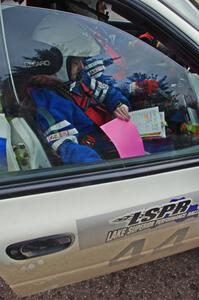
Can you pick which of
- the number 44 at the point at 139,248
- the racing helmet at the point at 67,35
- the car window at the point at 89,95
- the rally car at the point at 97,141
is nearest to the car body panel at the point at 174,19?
the rally car at the point at 97,141

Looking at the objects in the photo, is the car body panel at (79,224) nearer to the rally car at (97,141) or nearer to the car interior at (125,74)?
the rally car at (97,141)

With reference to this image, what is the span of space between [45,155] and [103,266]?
531 mm

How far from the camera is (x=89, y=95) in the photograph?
1.79 m

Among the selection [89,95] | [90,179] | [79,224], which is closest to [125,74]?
[89,95]

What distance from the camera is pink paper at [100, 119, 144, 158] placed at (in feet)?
4.74

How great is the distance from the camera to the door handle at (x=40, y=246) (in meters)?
1.20

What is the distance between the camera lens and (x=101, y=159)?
54.5 inches

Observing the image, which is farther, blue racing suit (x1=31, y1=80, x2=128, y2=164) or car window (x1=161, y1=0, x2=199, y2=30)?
blue racing suit (x1=31, y1=80, x2=128, y2=164)

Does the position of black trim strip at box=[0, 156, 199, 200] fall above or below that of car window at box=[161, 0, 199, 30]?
below

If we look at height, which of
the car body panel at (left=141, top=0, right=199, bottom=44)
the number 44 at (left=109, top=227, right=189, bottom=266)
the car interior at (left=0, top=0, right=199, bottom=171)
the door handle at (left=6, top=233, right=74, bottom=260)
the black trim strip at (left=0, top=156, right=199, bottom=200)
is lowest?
the number 44 at (left=109, top=227, right=189, bottom=266)

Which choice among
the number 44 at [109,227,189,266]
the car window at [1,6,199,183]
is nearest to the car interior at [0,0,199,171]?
the car window at [1,6,199,183]

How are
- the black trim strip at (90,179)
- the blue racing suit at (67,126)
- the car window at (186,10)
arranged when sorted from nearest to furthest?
1. the black trim strip at (90,179)
2. the car window at (186,10)
3. the blue racing suit at (67,126)

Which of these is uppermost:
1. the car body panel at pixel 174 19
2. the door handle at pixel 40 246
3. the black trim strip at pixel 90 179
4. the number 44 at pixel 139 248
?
the car body panel at pixel 174 19

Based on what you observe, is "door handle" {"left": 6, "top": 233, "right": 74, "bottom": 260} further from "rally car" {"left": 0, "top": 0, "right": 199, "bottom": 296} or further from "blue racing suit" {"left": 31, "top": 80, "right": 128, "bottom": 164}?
"blue racing suit" {"left": 31, "top": 80, "right": 128, "bottom": 164}
